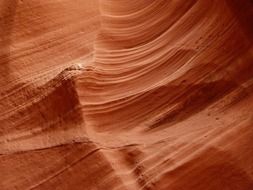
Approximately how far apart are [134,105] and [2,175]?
0.50m

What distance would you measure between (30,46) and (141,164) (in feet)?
1.85

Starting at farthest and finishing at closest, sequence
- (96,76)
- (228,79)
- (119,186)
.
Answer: (228,79)
(96,76)
(119,186)

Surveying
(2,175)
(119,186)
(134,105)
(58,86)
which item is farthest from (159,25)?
(2,175)

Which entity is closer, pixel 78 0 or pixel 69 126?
pixel 69 126

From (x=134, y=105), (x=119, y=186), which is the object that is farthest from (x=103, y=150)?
(x=134, y=105)

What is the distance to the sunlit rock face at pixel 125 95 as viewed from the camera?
4.53 feet

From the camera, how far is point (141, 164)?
140 centimetres

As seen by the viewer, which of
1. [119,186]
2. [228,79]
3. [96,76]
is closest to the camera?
[119,186]

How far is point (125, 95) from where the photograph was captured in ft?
4.98

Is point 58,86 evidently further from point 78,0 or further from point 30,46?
point 78,0

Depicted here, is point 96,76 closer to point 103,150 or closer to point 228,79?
point 103,150

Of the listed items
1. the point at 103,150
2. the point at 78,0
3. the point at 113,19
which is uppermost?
the point at 78,0

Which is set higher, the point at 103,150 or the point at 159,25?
the point at 159,25

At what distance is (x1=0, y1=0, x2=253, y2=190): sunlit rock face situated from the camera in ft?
4.53
